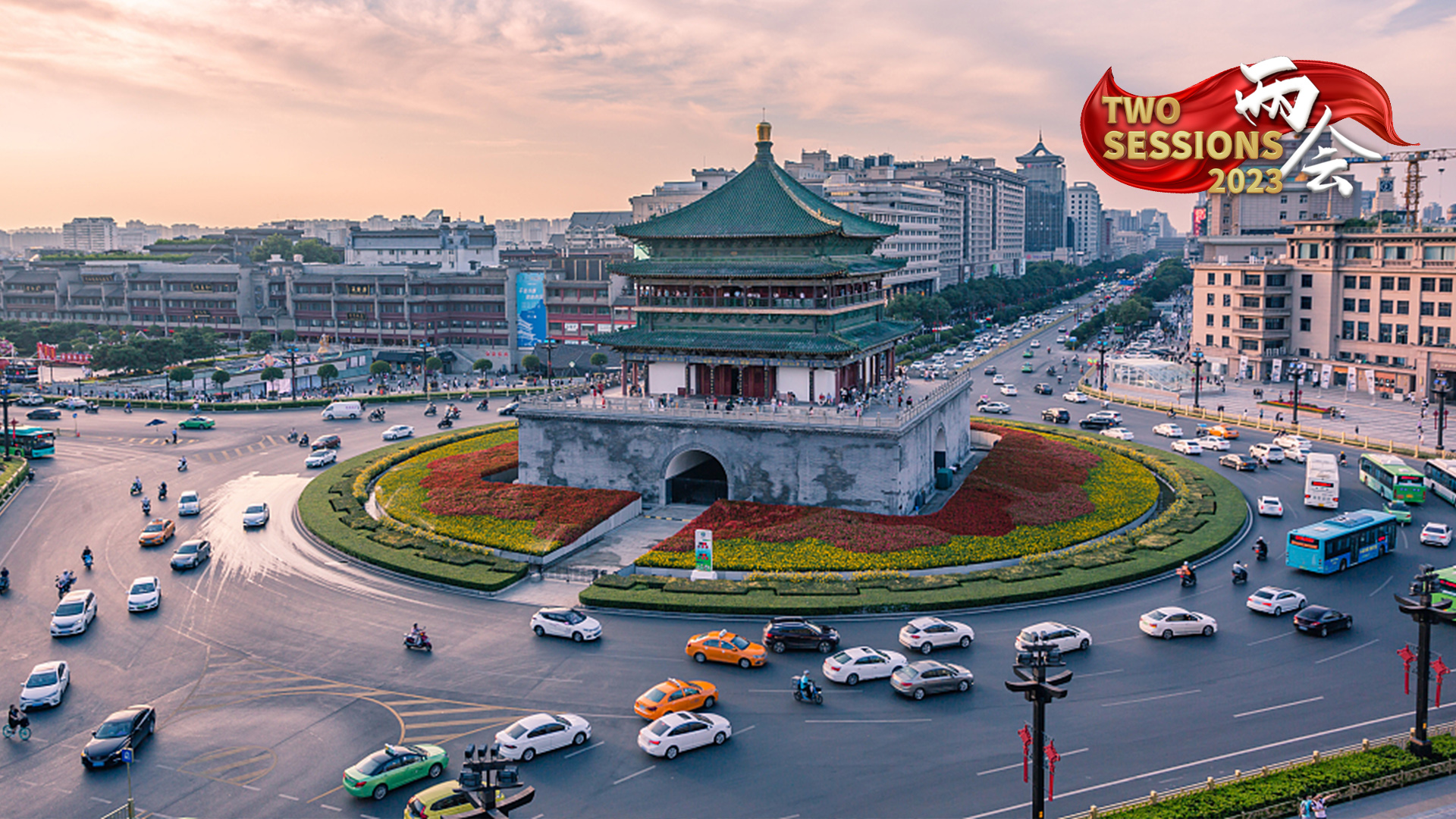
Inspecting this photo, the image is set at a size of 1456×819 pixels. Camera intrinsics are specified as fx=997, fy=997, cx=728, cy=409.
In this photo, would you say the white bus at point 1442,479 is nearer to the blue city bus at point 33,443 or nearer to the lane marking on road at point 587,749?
the lane marking on road at point 587,749

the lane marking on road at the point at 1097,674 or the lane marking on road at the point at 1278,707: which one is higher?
the lane marking on road at the point at 1097,674

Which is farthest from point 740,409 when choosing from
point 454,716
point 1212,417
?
point 1212,417

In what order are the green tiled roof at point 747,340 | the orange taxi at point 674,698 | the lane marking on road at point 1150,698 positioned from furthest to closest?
the green tiled roof at point 747,340 → the lane marking on road at point 1150,698 → the orange taxi at point 674,698

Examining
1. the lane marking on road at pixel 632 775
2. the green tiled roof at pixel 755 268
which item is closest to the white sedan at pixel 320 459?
the green tiled roof at pixel 755 268

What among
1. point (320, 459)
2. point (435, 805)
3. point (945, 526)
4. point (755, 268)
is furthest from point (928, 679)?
point (320, 459)

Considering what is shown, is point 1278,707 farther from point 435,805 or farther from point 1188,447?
point 1188,447

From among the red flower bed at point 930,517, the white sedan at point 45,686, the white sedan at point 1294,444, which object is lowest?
the white sedan at point 45,686

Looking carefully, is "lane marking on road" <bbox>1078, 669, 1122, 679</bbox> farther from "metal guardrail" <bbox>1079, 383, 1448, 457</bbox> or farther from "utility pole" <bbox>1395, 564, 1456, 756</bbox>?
"metal guardrail" <bbox>1079, 383, 1448, 457</bbox>
